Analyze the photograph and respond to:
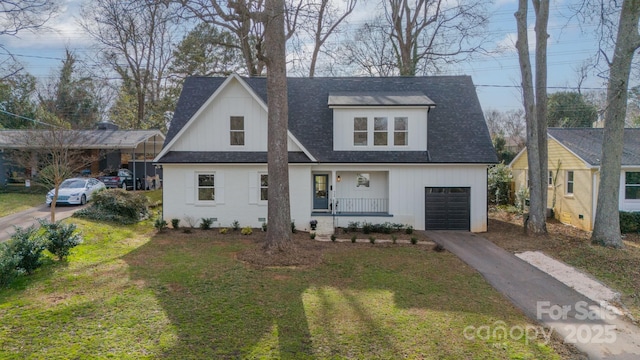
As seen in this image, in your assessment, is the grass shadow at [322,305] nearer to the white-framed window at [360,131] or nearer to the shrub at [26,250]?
the shrub at [26,250]

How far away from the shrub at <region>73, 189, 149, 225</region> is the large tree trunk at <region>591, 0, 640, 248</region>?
1761 centimetres

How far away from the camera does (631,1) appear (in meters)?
10.9

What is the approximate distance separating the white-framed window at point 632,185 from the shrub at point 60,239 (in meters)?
20.6

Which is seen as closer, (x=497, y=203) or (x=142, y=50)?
(x=497, y=203)

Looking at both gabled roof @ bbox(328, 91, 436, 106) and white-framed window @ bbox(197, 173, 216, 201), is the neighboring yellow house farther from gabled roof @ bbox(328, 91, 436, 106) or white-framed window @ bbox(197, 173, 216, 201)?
white-framed window @ bbox(197, 173, 216, 201)

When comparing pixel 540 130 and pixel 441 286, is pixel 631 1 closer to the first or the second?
pixel 540 130

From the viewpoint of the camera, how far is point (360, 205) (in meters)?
15.7

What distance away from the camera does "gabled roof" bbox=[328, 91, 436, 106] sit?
14680mm

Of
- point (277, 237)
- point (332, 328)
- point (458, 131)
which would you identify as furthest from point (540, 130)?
point (332, 328)

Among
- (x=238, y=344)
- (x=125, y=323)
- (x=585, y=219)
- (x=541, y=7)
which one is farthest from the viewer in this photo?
(x=585, y=219)

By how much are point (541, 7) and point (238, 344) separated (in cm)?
1546

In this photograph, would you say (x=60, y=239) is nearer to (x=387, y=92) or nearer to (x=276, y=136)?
(x=276, y=136)

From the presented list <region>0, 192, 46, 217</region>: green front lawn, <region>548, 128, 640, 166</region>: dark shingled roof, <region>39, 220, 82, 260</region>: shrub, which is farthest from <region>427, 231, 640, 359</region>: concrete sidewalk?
<region>0, 192, 46, 217</region>: green front lawn

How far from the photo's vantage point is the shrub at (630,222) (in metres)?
14.3
